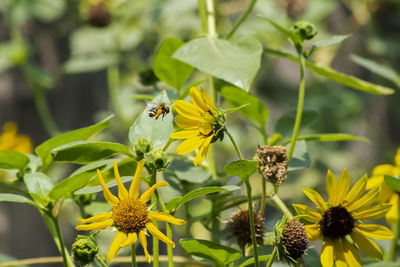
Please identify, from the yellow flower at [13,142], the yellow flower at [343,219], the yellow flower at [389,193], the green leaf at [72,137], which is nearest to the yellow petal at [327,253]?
the yellow flower at [343,219]

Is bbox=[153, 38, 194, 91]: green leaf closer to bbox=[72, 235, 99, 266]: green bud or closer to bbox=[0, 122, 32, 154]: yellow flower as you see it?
bbox=[72, 235, 99, 266]: green bud

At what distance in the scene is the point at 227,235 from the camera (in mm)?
515

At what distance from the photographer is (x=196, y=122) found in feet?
1.38

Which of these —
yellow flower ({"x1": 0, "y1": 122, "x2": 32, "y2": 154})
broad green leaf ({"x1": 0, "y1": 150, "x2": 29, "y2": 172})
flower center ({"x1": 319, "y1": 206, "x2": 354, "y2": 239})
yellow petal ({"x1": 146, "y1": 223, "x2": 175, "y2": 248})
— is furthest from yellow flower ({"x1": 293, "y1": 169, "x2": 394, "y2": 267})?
yellow flower ({"x1": 0, "y1": 122, "x2": 32, "y2": 154})

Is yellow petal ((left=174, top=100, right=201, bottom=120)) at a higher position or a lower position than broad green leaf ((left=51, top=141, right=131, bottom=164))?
higher

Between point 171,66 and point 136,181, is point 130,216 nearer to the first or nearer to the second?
point 136,181

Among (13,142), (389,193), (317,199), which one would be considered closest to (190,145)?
(317,199)

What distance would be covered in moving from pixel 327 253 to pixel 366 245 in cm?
4

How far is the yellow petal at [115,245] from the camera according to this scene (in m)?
0.37

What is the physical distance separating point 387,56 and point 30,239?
123cm

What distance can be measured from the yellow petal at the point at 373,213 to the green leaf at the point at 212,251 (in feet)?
0.34

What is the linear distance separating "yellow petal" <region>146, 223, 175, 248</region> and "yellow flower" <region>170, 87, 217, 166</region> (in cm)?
6

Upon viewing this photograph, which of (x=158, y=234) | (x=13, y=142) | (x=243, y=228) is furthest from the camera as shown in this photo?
(x=13, y=142)

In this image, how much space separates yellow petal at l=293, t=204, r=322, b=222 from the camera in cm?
41
